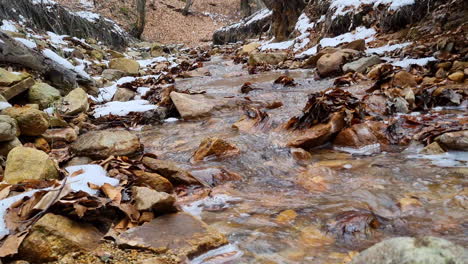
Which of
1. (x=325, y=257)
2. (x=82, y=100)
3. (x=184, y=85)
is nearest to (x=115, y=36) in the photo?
(x=184, y=85)

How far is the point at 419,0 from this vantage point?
7.78m

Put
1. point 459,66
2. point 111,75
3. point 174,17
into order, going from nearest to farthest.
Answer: point 459,66, point 111,75, point 174,17

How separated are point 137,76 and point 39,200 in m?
8.05

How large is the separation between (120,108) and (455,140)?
480cm

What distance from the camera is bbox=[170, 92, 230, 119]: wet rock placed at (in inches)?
205

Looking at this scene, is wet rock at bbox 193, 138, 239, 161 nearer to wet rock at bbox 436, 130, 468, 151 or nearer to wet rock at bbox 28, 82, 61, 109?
wet rock at bbox 436, 130, 468, 151

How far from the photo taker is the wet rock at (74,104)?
191 inches

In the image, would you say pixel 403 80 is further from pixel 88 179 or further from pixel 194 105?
pixel 88 179

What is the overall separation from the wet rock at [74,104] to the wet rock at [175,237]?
3.54 meters

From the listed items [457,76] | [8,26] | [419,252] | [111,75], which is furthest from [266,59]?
[419,252]

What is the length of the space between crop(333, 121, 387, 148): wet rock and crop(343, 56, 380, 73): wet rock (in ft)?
11.9

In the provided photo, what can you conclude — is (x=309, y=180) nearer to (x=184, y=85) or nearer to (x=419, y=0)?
(x=184, y=85)

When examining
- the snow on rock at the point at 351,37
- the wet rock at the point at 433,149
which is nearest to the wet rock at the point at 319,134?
the wet rock at the point at 433,149

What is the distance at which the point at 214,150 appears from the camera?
3.41 meters
